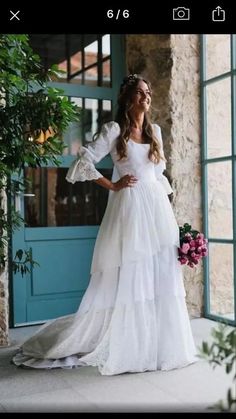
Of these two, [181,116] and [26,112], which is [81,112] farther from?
[26,112]

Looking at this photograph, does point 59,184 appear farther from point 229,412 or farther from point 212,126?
point 229,412

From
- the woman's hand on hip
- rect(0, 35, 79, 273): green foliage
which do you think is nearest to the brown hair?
the woman's hand on hip

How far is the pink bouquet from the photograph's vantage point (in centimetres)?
221

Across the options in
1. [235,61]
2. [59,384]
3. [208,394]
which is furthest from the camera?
[235,61]

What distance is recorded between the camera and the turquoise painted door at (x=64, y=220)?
318cm

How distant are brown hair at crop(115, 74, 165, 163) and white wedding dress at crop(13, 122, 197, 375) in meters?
0.04

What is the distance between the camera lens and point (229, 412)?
2.62 feet

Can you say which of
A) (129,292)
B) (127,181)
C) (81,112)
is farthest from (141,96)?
(81,112)
